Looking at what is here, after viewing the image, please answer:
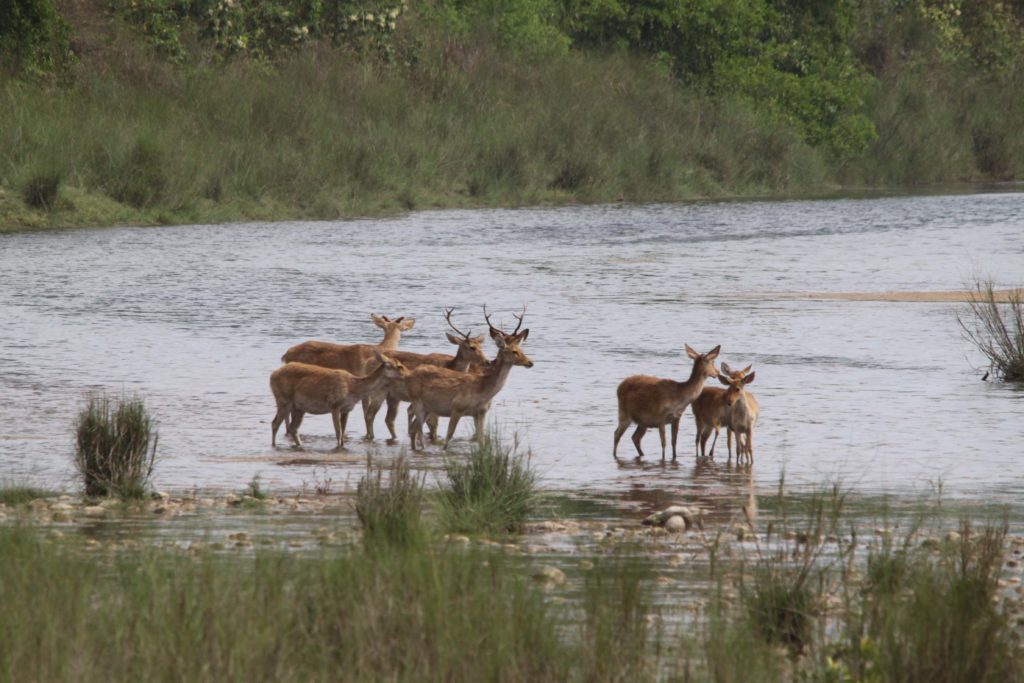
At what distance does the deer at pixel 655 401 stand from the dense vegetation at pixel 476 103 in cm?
2100

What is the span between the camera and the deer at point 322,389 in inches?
566

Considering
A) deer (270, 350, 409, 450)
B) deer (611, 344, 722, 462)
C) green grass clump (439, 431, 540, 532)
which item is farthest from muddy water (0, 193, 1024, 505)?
green grass clump (439, 431, 540, 532)

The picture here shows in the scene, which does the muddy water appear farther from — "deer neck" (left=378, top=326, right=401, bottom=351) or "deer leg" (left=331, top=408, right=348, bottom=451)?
"deer neck" (left=378, top=326, right=401, bottom=351)

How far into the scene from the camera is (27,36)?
3766 cm

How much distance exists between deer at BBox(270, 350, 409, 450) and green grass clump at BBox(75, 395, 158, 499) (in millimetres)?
2822

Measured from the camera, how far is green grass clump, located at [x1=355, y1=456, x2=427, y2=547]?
27.3 feet

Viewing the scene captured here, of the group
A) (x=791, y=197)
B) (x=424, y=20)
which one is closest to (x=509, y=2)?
(x=424, y=20)

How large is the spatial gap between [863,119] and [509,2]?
12010 millimetres

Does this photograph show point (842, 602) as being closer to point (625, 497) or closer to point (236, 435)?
point (625, 497)

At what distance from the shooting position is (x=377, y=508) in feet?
28.9

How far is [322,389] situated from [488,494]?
4.30 metres

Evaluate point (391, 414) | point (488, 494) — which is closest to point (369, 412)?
point (391, 414)

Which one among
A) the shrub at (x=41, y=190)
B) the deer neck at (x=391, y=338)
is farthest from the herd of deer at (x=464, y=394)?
the shrub at (x=41, y=190)

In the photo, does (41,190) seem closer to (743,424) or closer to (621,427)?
Answer: (621,427)
